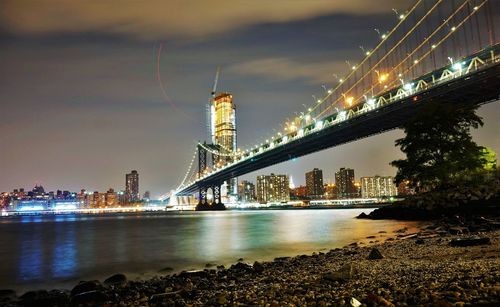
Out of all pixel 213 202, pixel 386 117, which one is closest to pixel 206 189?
pixel 213 202

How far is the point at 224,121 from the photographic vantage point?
170 m

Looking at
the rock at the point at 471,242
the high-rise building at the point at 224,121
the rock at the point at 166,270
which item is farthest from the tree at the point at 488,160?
the high-rise building at the point at 224,121

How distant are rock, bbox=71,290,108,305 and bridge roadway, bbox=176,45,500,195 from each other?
3415 cm

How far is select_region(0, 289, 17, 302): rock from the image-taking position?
10031 millimetres

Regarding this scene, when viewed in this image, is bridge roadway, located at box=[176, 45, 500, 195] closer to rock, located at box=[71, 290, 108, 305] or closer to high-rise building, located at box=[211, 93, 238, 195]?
rock, located at box=[71, 290, 108, 305]

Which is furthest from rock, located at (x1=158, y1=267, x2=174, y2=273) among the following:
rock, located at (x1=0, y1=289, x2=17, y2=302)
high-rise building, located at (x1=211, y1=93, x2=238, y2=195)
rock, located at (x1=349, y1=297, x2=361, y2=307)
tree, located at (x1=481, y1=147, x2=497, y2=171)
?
high-rise building, located at (x1=211, y1=93, x2=238, y2=195)

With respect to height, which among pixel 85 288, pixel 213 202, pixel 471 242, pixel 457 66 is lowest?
pixel 85 288

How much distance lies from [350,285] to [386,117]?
43.2 meters

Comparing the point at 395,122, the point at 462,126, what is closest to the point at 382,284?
the point at 462,126

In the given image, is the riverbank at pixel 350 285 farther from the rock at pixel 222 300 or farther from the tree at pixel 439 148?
the tree at pixel 439 148

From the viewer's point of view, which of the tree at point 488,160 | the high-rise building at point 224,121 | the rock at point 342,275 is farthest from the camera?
the high-rise building at point 224,121

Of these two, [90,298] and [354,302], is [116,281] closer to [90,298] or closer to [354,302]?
[90,298]

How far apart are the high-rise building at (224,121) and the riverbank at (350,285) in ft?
475

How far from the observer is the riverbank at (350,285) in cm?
553
